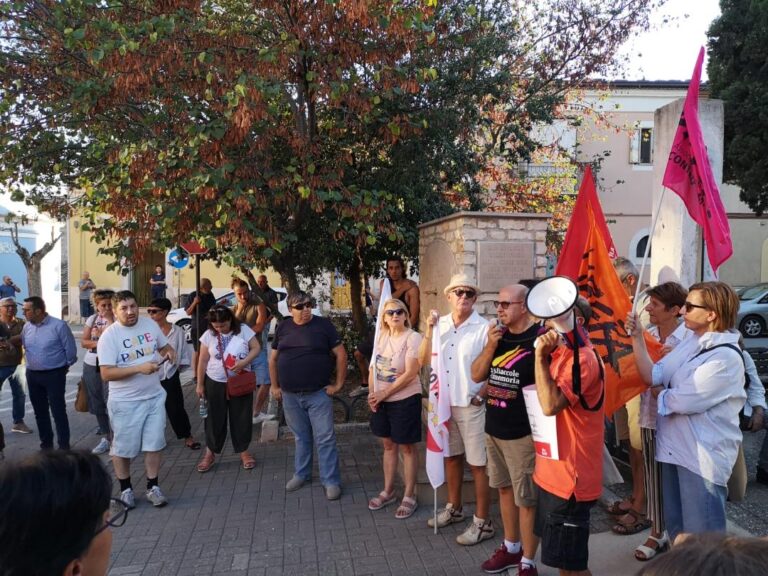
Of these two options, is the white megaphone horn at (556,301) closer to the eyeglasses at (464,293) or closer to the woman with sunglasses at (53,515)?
the eyeglasses at (464,293)

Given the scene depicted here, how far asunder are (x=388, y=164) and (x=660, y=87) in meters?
19.2

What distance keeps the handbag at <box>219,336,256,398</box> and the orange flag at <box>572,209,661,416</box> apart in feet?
11.2

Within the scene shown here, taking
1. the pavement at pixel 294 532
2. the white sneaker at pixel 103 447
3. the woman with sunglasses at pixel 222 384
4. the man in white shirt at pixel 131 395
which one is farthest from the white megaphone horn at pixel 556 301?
the white sneaker at pixel 103 447

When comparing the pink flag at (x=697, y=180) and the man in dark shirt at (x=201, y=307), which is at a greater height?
the pink flag at (x=697, y=180)

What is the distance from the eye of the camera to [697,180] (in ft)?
13.0

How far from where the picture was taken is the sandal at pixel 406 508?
4805 millimetres

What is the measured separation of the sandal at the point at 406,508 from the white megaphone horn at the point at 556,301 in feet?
8.25

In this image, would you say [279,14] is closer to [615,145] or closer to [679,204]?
[679,204]

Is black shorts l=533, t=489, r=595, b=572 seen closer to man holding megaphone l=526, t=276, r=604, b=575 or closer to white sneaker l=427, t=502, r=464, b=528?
man holding megaphone l=526, t=276, r=604, b=575

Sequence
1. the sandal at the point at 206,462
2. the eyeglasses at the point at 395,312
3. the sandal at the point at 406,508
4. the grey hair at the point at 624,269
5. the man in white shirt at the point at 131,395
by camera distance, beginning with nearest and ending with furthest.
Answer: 1. the sandal at the point at 406,508
2. the eyeglasses at the point at 395,312
3. the man in white shirt at the point at 131,395
4. the grey hair at the point at 624,269
5. the sandal at the point at 206,462

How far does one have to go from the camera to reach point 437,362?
4.50m

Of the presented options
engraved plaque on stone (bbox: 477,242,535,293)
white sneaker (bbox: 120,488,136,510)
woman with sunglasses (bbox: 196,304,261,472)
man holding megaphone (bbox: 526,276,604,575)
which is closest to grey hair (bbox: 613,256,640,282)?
engraved plaque on stone (bbox: 477,242,535,293)

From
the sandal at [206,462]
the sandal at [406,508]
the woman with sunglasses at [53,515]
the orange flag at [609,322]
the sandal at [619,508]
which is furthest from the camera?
the sandal at [206,462]

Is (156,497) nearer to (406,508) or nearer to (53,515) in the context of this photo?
(406,508)
